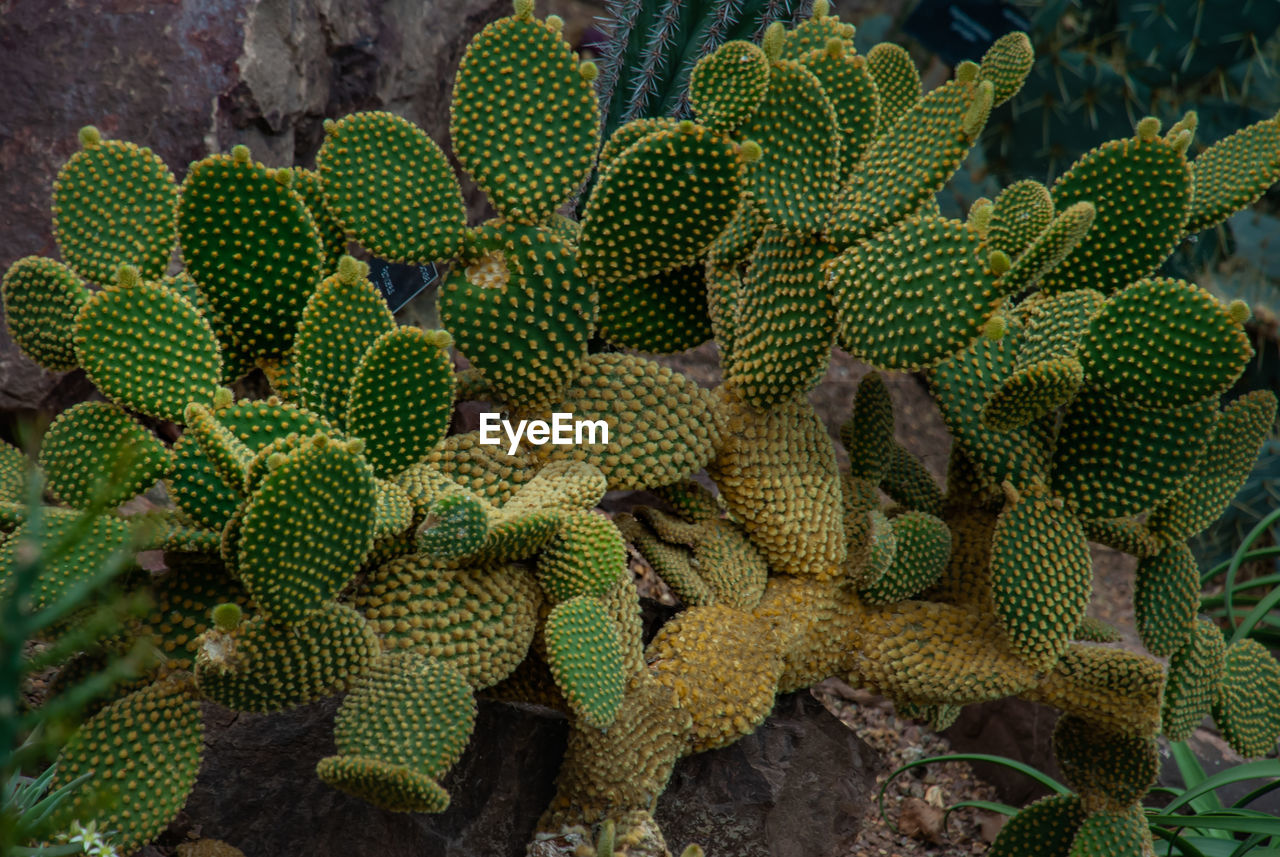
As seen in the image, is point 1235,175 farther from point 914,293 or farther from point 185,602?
point 185,602

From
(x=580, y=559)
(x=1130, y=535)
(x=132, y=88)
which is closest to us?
(x=580, y=559)

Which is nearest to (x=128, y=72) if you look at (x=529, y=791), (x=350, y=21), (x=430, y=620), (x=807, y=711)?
(x=350, y=21)

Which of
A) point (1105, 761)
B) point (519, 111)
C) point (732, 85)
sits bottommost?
point (1105, 761)

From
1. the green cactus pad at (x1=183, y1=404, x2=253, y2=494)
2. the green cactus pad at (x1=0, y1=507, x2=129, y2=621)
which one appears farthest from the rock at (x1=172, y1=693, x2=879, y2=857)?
the green cactus pad at (x1=183, y1=404, x2=253, y2=494)

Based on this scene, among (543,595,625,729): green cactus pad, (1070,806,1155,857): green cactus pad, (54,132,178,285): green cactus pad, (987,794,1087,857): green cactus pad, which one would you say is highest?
(54,132,178,285): green cactus pad

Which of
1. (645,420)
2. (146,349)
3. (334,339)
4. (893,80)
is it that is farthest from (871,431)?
(146,349)

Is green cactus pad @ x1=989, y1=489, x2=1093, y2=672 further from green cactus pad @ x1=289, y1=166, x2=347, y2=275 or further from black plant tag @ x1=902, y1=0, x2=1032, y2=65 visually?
black plant tag @ x1=902, y1=0, x2=1032, y2=65

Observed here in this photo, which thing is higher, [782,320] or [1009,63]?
[1009,63]

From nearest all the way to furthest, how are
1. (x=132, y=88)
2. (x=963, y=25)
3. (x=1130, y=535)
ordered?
(x=1130, y=535)
(x=132, y=88)
(x=963, y=25)
